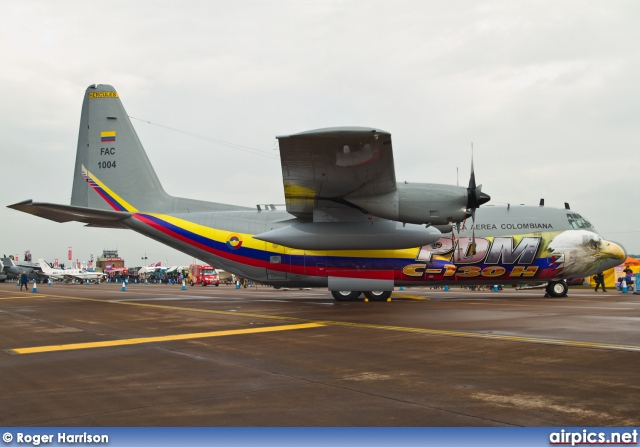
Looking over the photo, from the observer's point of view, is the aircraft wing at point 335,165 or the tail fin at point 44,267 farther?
the tail fin at point 44,267

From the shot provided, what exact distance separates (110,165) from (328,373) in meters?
18.7

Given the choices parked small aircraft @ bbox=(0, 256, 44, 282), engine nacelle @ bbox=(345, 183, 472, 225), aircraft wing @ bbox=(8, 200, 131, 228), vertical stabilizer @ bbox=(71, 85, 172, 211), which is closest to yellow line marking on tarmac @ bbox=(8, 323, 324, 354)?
engine nacelle @ bbox=(345, 183, 472, 225)

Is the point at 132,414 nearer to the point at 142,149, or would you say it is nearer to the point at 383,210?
the point at 383,210

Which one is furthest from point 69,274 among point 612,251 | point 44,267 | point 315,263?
point 612,251

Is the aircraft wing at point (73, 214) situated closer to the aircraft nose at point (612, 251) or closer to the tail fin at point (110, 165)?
the tail fin at point (110, 165)

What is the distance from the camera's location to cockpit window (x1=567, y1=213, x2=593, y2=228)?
73.6 ft

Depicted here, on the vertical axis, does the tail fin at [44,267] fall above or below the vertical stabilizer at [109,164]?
below

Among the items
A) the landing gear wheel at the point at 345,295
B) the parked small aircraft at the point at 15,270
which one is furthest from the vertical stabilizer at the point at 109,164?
the parked small aircraft at the point at 15,270

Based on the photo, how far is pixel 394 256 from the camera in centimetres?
2061

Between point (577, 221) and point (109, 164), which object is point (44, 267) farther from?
point (577, 221)

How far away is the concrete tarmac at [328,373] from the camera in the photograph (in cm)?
484
